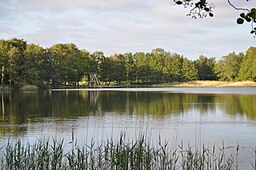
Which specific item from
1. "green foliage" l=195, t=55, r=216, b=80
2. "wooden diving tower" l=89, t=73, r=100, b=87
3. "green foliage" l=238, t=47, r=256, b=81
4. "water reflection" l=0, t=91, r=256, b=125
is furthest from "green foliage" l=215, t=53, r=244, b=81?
"water reflection" l=0, t=91, r=256, b=125

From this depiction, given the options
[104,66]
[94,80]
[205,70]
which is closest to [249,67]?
[205,70]

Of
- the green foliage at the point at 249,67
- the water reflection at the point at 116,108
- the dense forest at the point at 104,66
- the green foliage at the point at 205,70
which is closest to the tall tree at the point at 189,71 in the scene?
the dense forest at the point at 104,66

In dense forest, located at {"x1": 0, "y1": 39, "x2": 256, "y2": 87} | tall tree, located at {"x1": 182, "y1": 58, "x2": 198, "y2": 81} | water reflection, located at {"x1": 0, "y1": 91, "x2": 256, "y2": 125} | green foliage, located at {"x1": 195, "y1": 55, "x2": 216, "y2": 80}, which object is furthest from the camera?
green foliage, located at {"x1": 195, "y1": 55, "x2": 216, "y2": 80}

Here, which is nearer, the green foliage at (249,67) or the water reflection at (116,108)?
the water reflection at (116,108)

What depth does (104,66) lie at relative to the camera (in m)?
85.6

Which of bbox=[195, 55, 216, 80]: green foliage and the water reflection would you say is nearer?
the water reflection

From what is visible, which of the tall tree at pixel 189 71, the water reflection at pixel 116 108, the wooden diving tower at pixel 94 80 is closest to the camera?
the water reflection at pixel 116 108

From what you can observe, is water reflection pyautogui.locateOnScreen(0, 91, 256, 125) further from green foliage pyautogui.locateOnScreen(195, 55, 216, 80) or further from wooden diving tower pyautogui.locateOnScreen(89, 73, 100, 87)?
green foliage pyautogui.locateOnScreen(195, 55, 216, 80)

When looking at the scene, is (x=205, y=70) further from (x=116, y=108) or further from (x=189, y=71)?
(x=116, y=108)

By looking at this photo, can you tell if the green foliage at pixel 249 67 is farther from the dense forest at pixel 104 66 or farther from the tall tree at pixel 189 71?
the tall tree at pixel 189 71

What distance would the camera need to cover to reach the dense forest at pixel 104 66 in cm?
6112

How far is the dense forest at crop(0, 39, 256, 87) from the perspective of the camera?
61125mm

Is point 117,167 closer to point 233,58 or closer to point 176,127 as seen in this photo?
point 176,127

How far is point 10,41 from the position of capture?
64312 millimetres
